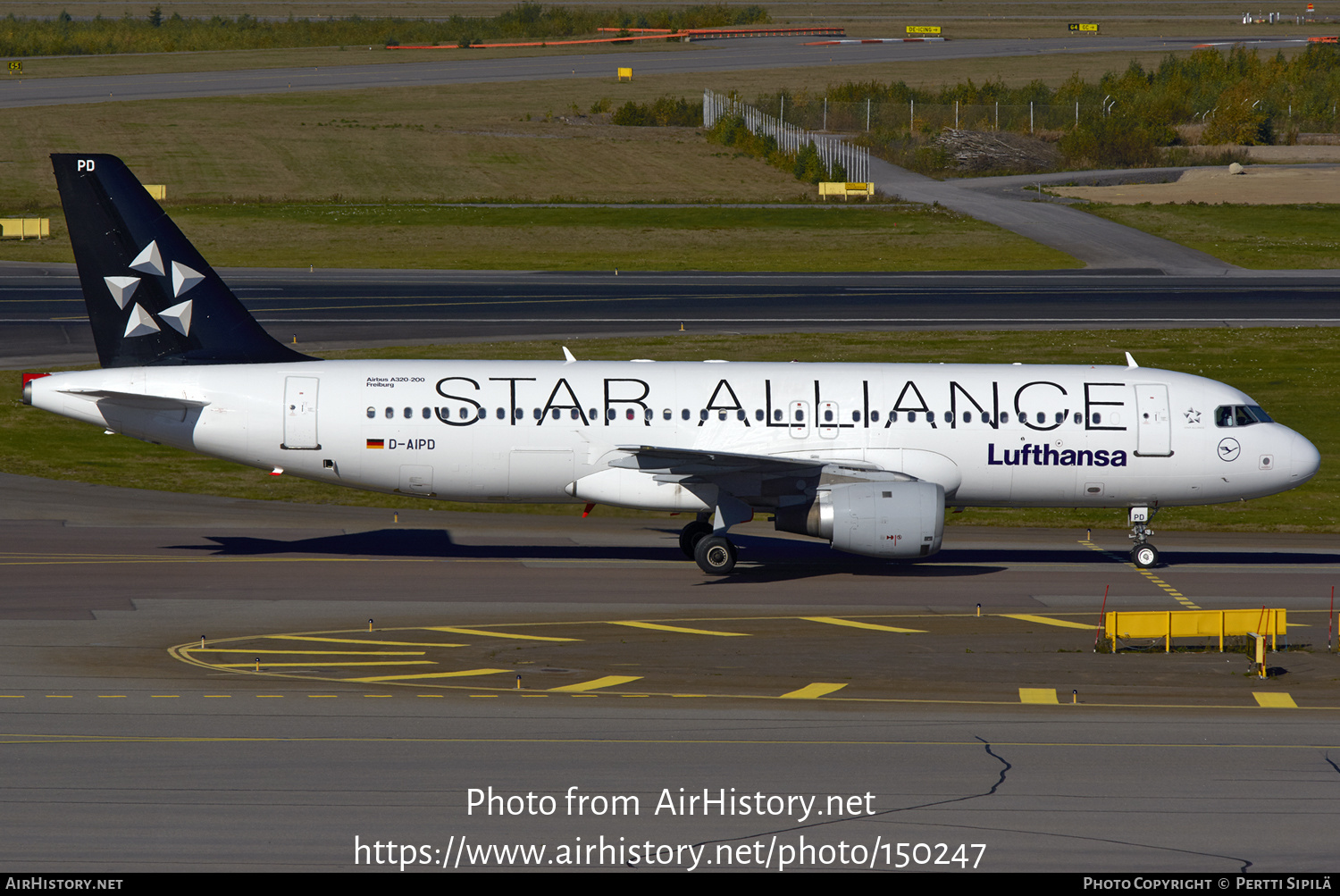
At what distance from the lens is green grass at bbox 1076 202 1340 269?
83.1 m

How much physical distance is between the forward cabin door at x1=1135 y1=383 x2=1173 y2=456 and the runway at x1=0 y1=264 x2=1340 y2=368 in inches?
1101

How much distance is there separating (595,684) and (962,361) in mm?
34066

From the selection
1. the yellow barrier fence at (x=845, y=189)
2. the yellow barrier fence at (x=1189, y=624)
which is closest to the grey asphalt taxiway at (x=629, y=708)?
the yellow barrier fence at (x=1189, y=624)

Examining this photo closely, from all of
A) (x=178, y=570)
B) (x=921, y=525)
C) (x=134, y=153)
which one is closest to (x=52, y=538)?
(x=178, y=570)

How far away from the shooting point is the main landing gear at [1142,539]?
3266cm

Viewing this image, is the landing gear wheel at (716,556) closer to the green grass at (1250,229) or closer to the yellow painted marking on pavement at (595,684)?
the yellow painted marking on pavement at (595,684)

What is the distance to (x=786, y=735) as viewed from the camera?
68.2ft

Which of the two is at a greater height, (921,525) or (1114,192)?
(1114,192)

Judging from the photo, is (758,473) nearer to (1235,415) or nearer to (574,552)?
(574,552)

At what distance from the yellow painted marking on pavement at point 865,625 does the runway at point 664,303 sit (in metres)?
32.0

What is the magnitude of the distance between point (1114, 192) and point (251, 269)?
6436 centimetres

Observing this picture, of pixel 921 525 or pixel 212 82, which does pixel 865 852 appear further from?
pixel 212 82

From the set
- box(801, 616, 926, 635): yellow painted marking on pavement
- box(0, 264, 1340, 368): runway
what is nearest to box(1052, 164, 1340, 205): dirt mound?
box(0, 264, 1340, 368): runway

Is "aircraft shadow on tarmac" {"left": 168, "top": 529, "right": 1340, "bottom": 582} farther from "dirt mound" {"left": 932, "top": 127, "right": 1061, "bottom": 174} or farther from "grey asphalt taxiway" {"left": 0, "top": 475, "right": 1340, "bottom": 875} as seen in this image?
"dirt mound" {"left": 932, "top": 127, "right": 1061, "bottom": 174}
